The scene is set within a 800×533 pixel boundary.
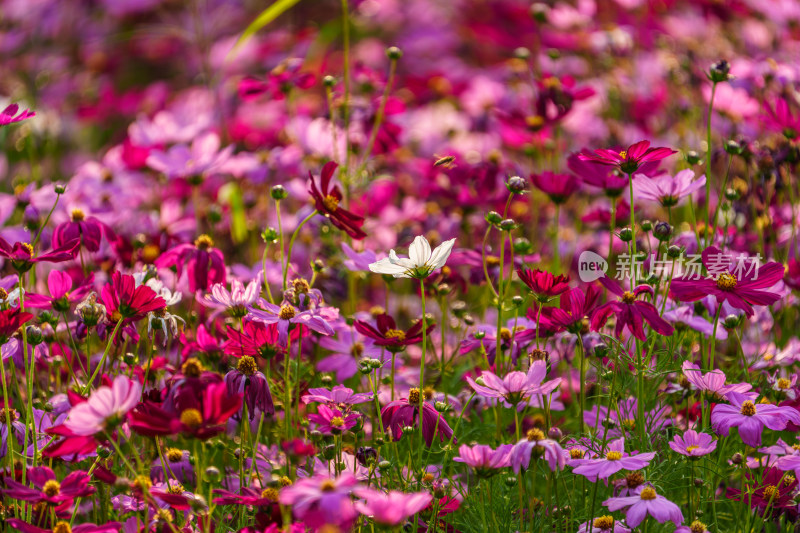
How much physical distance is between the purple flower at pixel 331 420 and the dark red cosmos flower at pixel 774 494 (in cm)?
54

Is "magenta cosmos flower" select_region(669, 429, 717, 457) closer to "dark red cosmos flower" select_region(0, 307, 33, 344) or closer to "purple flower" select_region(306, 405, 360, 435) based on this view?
"purple flower" select_region(306, 405, 360, 435)

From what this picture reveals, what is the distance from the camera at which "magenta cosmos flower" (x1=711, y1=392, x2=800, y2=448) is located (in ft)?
3.80

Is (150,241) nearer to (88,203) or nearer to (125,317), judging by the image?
(88,203)

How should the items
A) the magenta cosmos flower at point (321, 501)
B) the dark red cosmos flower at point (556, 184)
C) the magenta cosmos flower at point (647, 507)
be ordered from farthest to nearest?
1. the dark red cosmos flower at point (556, 184)
2. the magenta cosmos flower at point (647, 507)
3. the magenta cosmos flower at point (321, 501)

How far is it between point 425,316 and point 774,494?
533 mm

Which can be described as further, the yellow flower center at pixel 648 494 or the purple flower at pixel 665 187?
the purple flower at pixel 665 187

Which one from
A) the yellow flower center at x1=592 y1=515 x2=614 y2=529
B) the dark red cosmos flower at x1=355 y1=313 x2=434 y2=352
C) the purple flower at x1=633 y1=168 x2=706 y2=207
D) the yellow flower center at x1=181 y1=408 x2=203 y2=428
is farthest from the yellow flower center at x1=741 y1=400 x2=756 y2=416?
the yellow flower center at x1=181 y1=408 x2=203 y2=428

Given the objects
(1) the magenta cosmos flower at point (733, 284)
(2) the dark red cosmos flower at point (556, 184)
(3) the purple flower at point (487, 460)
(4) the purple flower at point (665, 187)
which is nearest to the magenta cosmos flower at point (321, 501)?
(3) the purple flower at point (487, 460)

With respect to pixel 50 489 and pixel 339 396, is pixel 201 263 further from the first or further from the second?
pixel 50 489

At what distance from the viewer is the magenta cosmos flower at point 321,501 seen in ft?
2.68

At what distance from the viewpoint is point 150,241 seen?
5.92 feet

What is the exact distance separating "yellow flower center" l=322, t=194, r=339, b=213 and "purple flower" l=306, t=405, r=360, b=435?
310 millimetres

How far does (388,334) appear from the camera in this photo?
1302 mm

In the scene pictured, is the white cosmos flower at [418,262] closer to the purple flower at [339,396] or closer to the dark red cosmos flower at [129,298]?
the purple flower at [339,396]
